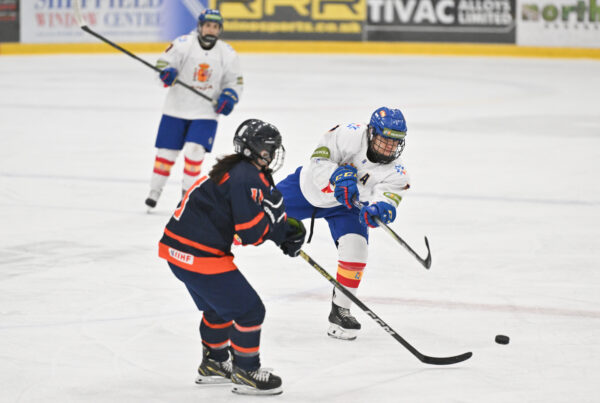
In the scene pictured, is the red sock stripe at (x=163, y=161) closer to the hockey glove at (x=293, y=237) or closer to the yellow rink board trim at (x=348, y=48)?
the hockey glove at (x=293, y=237)

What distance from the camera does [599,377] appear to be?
362 centimetres

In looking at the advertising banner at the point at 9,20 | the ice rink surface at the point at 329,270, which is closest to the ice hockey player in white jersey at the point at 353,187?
the ice rink surface at the point at 329,270

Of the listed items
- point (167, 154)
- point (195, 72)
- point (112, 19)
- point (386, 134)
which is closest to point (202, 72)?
point (195, 72)

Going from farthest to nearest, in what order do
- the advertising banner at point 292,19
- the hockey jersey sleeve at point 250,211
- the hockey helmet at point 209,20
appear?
the advertising banner at point 292,19, the hockey helmet at point 209,20, the hockey jersey sleeve at point 250,211

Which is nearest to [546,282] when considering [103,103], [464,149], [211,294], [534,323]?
[534,323]

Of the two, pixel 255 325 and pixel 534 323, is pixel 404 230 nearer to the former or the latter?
pixel 534 323

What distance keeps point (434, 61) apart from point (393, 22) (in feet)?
3.48

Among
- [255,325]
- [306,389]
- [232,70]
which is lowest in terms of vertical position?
[306,389]

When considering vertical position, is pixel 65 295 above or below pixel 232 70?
below

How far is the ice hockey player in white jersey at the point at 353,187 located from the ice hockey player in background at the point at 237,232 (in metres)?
0.68

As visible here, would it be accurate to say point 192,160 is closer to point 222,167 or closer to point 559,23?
point 222,167

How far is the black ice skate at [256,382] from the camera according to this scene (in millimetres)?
3400

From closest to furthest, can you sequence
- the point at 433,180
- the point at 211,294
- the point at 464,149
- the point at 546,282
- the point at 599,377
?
1. the point at 211,294
2. the point at 599,377
3. the point at 546,282
4. the point at 433,180
5. the point at 464,149

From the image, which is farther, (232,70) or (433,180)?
(433,180)
